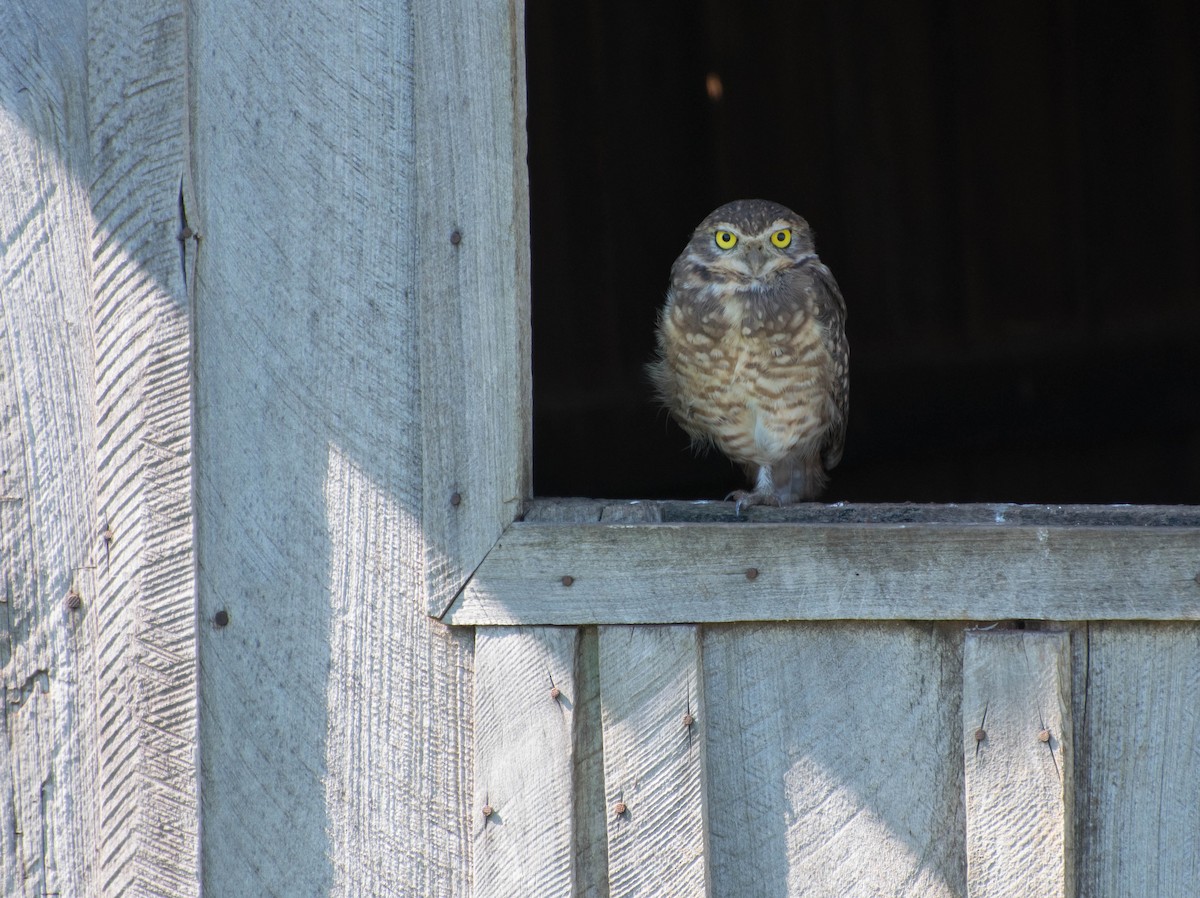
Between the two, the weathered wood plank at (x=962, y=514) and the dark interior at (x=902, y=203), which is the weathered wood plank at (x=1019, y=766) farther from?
the dark interior at (x=902, y=203)

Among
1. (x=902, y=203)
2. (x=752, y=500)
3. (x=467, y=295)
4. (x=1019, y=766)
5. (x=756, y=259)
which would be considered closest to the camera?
(x=1019, y=766)

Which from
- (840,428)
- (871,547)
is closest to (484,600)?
(871,547)

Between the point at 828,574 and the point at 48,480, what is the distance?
1441 millimetres

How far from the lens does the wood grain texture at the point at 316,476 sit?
2512mm

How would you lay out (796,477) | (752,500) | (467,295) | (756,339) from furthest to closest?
(796,477) < (756,339) < (752,500) < (467,295)

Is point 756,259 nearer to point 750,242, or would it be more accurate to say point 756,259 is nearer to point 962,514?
point 750,242

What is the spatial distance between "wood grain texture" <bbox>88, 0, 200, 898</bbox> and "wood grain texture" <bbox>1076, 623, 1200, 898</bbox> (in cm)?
161

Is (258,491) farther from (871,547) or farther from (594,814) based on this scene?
(871,547)

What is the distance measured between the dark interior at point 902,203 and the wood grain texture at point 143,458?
4241mm

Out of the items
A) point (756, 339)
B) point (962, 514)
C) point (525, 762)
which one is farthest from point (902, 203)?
point (525, 762)

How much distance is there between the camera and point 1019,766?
2371 millimetres

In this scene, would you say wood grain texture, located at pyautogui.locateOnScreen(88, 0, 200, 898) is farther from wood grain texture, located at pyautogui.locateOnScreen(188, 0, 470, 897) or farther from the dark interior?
the dark interior

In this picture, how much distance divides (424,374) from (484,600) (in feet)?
1.39

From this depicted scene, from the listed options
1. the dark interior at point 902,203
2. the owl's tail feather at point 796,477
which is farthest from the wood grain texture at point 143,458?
the dark interior at point 902,203
